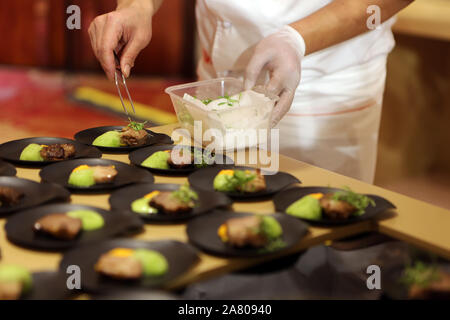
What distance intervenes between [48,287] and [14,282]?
6 centimetres

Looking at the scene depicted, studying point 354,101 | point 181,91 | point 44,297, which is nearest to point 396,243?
point 44,297

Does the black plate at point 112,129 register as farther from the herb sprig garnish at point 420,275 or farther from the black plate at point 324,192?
the herb sprig garnish at point 420,275

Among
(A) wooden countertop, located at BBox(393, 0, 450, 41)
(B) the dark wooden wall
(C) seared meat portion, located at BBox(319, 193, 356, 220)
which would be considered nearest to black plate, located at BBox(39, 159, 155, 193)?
(C) seared meat portion, located at BBox(319, 193, 356, 220)

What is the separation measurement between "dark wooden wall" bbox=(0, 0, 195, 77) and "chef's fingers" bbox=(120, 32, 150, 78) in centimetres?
378

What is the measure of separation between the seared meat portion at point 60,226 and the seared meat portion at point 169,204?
0.19 metres

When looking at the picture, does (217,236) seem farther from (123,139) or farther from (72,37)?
(72,37)

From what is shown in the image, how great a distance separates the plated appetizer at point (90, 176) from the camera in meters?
1.46

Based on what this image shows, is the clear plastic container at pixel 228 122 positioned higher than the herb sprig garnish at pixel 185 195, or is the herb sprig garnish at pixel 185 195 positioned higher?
the clear plastic container at pixel 228 122

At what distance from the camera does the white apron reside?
210cm

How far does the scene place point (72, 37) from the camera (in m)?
5.66

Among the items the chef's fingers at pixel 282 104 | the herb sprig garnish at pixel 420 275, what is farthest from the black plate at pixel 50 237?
the chef's fingers at pixel 282 104

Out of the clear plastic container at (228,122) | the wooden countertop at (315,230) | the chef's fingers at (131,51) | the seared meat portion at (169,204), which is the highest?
the chef's fingers at (131,51)
